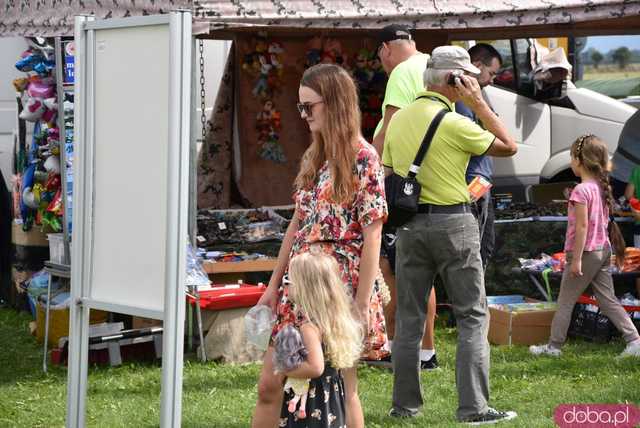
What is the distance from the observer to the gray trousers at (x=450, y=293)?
5.20 meters

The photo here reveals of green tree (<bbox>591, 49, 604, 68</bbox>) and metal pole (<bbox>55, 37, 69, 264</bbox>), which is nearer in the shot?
metal pole (<bbox>55, 37, 69, 264</bbox>)

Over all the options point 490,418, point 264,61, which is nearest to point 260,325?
point 490,418

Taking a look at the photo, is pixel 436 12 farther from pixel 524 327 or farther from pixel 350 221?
pixel 350 221

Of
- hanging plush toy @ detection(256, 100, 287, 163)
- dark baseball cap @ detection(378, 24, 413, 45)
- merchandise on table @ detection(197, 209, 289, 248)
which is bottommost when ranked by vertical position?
merchandise on table @ detection(197, 209, 289, 248)

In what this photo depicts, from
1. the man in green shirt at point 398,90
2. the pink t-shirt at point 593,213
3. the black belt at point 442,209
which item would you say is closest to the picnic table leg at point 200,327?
the man in green shirt at point 398,90

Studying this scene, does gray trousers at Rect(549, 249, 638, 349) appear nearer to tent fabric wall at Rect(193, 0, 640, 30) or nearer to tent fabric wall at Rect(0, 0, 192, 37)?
tent fabric wall at Rect(193, 0, 640, 30)

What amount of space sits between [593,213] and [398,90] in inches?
61.3

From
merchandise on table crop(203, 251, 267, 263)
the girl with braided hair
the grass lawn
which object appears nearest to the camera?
the grass lawn

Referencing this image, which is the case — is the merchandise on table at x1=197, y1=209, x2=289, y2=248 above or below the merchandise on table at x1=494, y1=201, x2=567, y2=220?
below

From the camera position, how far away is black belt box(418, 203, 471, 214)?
521cm

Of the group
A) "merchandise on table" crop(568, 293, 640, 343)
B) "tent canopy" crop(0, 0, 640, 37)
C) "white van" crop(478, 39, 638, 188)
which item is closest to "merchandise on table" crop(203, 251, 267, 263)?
"tent canopy" crop(0, 0, 640, 37)

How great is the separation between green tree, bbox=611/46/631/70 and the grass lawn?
99.3 ft

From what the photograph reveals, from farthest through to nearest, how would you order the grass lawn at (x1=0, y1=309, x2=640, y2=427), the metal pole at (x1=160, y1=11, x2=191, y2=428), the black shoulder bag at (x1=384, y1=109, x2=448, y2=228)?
the grass lawn at (x1=0, y1=309, x2=640, y2=427)
the black shoulder bag at (x1=384, y1=109, x2=448, y2=228)
the metal pole at (x1=160, y1=11, x2=191, y2=428)

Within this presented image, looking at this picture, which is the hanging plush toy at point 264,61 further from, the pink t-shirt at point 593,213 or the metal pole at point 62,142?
the pink t-shirt at point 593,213
